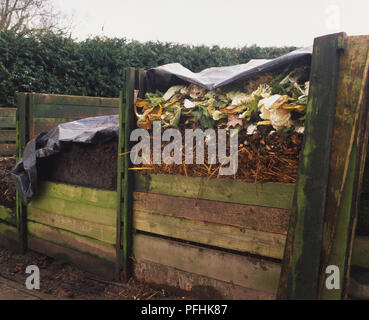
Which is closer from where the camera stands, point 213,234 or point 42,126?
point 213,234

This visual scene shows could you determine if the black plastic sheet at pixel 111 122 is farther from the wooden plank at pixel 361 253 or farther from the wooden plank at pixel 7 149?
the wooden plank at pixel 7 149

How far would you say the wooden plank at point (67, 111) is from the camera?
4.14 metres

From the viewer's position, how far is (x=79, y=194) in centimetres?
339

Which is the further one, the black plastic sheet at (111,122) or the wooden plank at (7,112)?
the wooden plank at (7,112)

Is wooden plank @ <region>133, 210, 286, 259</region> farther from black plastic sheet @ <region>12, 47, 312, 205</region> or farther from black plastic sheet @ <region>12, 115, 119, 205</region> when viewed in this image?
black plastic sheet @ <region>12, 115, 119, 205</region>

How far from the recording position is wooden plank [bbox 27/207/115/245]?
3.17 m

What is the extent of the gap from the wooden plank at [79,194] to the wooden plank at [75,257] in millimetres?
490

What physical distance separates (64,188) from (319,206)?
2.49 m

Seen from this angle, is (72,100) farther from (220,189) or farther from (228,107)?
(220,189)

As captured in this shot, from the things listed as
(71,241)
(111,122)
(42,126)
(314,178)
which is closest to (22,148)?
(42,126)

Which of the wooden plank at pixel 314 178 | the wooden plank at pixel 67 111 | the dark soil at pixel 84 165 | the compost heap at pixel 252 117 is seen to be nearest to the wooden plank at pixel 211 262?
the wooden plank at pixel 314 178

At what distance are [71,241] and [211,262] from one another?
1.64 meters
